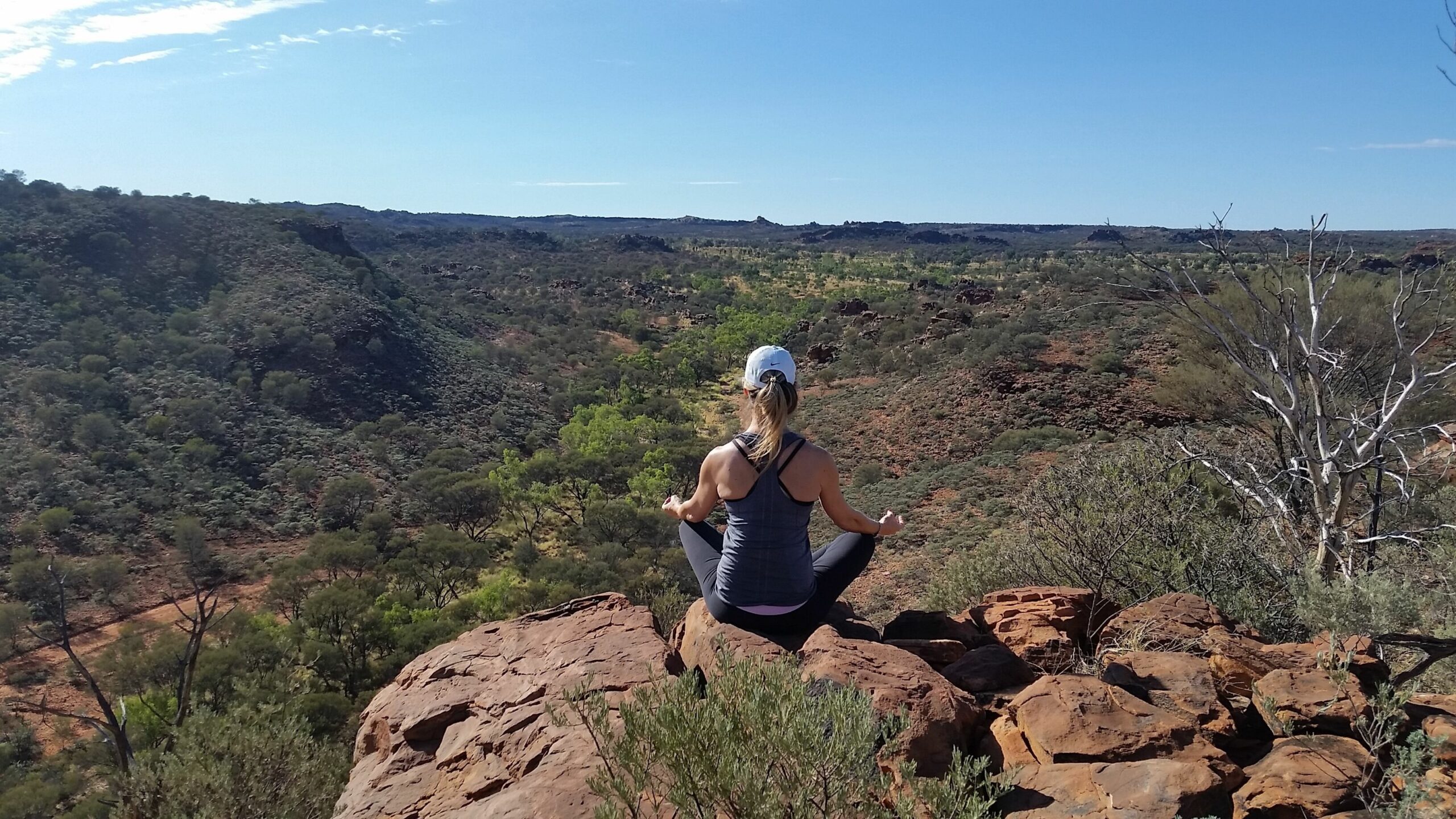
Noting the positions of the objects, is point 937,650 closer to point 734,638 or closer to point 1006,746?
point 1006,746

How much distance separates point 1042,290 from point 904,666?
3824cm

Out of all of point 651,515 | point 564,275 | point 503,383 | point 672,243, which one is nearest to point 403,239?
point 564,275

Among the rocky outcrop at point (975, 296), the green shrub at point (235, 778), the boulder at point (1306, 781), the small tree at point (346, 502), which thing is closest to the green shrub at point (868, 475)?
the small tree at point (346, 502)

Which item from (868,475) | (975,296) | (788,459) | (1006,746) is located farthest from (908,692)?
(975,296)

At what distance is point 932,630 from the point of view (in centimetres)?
390

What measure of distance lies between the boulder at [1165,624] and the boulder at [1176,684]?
0.26 metres

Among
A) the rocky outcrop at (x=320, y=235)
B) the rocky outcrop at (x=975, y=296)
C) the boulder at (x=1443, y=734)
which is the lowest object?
the boulder at (x=1443, y=734)

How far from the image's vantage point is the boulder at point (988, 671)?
3.24 meters

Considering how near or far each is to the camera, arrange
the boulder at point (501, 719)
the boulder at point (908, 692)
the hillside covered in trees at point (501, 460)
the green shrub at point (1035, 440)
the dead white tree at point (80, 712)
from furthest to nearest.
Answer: the green shrub at point (1035, 440), the dead white tree at point (80, 712), the hillside covered in trees at point (501, 460), the boulder at point (501, 719), the boulder at point (908, 692)

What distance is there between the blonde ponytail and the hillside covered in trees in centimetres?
264

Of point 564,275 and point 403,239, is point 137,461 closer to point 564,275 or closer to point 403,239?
point 564,275

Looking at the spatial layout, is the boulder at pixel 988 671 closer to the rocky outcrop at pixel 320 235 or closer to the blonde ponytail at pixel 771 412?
the blonde ponytail at pixel 771 412

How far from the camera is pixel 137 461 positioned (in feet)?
70.5

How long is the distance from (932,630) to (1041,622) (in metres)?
0.58
